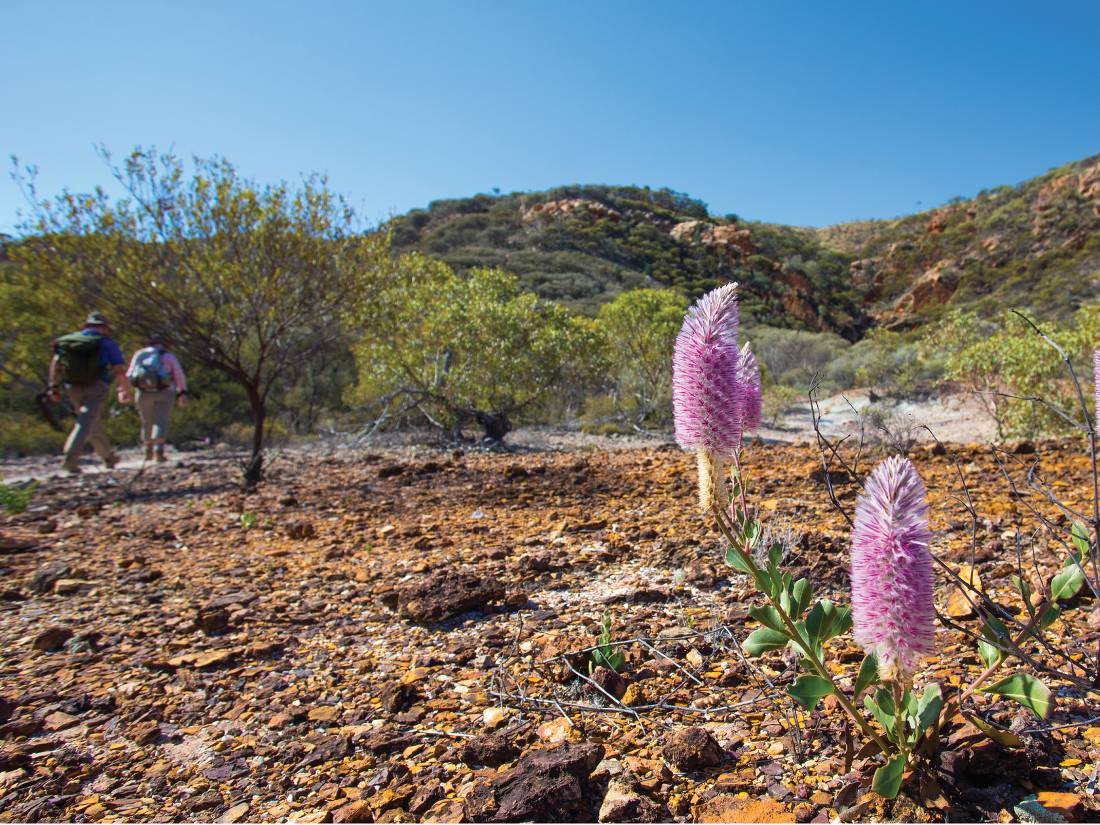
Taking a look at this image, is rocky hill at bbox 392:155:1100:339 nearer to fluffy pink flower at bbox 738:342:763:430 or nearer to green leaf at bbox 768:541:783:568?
fluffy pink flower at bbox 738:342:763:430

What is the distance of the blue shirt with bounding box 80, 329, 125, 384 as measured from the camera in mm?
7848

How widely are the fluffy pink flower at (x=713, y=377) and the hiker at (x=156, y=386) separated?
9.41 metres

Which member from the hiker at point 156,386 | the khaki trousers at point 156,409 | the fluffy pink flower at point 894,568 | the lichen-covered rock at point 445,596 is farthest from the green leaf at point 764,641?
the khaki trousers at point 156,409

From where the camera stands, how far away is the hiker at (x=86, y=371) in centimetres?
773

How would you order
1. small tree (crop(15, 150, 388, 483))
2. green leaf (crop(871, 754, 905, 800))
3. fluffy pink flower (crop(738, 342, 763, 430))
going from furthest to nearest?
small tree (crop(15, 150, 388, 483)) < fluffy pink flower (crop(738, 342, 763, 430)) < green leaf (crop(871, 754, 905, 800))

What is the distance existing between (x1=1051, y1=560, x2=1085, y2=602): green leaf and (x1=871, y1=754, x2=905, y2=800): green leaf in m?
0.60

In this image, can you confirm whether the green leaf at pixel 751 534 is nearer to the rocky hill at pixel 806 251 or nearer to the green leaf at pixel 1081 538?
the green leaf at pixel 1081 538

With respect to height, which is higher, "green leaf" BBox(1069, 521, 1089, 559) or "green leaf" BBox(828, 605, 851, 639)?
"green leaf" BBox(1069, 521, 1089, 559)

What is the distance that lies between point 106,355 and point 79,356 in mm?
281

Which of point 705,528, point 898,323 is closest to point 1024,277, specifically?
point 898,323

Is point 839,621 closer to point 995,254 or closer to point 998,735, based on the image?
point 998,735

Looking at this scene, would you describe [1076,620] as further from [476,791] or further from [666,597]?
[476,791]

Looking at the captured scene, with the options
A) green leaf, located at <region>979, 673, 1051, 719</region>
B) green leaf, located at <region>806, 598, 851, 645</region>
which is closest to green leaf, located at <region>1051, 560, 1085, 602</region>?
green leaf, located at <region>979, 673, 1051, 719</region>

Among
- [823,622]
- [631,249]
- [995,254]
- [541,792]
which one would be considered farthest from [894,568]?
[631,249]
